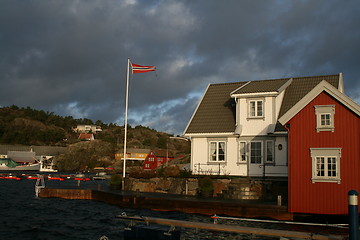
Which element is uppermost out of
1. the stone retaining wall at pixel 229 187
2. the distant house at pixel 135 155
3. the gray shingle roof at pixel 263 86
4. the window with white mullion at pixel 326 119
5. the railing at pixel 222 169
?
the gray shingle roof at pixel 263 86

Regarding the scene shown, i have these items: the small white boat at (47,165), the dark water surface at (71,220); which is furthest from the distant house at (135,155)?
the dark water surface at (71,220)

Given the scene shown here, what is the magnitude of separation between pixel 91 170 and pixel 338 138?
389ft

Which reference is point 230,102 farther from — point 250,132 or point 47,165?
point 47,165

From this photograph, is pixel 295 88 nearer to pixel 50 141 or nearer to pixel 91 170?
pixel 91 170

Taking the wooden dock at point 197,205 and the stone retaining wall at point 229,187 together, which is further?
the stone retaining wall at point 229,187

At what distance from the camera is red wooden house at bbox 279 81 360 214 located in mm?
20094

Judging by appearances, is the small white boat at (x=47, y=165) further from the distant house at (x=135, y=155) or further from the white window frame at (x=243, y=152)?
the white window frame at (x=243, y=152)

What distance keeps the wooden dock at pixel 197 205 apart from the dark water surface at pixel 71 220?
513mm

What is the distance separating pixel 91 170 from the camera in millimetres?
131375

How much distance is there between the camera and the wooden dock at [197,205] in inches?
827

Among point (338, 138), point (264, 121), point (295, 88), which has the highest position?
point (295, 88)

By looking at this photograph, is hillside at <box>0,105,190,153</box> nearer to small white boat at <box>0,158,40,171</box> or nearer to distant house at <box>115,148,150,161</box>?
distant house at <box>115,148,150,161</box>

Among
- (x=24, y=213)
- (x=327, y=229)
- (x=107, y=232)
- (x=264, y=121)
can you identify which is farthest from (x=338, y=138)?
(x=24, y=213)

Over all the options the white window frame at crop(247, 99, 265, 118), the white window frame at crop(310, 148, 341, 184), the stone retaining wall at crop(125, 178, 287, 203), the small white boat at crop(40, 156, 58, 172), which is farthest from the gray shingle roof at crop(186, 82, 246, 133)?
the small white boat at crop(40, 156, 58, 172)
